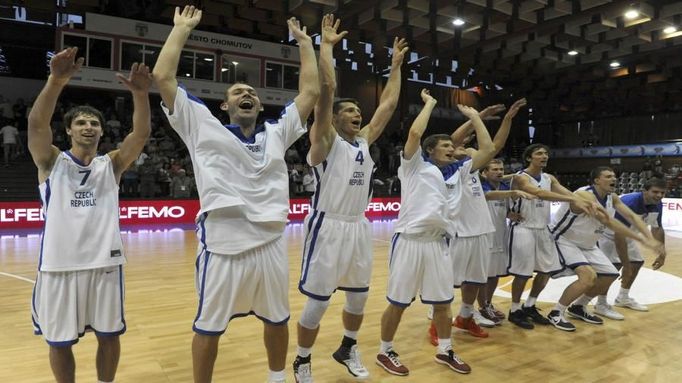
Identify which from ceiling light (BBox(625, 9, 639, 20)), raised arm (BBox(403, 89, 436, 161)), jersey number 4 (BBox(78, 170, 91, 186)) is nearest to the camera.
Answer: jersey number 4 (BBox(78, 170, 91, 186))

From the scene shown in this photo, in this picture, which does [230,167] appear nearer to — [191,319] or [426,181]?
[426,181]

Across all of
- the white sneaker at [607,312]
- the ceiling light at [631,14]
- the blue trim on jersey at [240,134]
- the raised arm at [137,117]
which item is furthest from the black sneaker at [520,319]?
the ceiling light at [631,14]

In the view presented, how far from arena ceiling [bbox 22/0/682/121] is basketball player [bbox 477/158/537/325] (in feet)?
27.1

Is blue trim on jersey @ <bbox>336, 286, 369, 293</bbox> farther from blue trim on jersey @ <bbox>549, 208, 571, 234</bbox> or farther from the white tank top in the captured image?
blue trim on jersey @ <bbox>549, 208, 571, 234</bbox>

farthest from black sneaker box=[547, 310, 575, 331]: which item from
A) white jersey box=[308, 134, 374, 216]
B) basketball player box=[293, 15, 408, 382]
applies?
white jersey box=[308, 134, 374, 216]

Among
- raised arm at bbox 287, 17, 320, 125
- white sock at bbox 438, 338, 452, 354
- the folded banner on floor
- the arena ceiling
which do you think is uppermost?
the arena ceiling

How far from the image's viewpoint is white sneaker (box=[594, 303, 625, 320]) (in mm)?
5004

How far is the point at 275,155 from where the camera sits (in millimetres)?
2496

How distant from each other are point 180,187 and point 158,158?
5.44 feet

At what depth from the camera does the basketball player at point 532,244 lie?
470cm

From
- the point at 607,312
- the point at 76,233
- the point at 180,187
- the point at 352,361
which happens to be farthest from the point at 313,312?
the point at 180,187

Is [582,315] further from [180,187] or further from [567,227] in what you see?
[180,187]

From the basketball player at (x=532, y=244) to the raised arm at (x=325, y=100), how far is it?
2.25 meters

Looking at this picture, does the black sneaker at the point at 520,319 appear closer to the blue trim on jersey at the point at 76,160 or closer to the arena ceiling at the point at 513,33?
the blue trim on jersey at the point at 76,160
